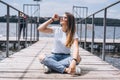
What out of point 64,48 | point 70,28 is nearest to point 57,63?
point 64,48

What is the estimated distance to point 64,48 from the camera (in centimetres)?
521

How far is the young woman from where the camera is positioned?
4.85 m

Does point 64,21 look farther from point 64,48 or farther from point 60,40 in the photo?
point 64,48

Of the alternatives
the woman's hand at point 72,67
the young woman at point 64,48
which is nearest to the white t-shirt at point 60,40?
the young woman at point 64,48

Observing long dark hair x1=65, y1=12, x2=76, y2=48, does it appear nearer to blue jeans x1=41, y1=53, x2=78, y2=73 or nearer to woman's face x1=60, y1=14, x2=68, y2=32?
woman's face x1=60, y1=14, x2=68, y2=32

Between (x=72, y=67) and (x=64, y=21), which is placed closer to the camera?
(x=72, y=67)

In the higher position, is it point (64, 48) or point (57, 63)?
point (64, 48)

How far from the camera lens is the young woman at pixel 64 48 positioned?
485cm

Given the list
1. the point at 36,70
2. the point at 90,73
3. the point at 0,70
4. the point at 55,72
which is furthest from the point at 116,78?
the point at 0,70

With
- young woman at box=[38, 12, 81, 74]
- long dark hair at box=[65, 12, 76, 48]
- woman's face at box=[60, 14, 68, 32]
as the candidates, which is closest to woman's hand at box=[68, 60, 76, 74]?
young woman at box=[38, 12, 81, 74]

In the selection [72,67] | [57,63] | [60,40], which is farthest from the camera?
[60,40]

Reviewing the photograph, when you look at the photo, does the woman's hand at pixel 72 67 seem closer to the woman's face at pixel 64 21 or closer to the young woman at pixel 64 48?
the young woman at pixel 64 48

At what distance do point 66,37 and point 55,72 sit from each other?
50 cm

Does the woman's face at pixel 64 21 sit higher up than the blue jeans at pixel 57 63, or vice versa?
the woman's face at pixel 64 21
